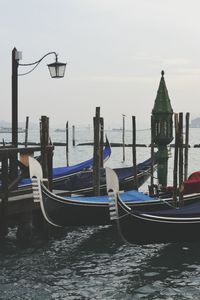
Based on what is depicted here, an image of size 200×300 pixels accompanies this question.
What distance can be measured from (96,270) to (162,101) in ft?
19.5

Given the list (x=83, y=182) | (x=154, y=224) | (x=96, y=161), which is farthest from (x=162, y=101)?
(x=154, y=224)

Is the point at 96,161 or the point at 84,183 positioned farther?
the point at 84,183

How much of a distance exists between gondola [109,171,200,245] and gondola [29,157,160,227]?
101cm

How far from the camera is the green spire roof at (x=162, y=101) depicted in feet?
38.4

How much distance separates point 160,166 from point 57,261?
5.06 meters

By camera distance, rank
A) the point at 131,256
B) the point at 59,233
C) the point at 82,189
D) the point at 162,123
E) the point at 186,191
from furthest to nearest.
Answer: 1. the point at 162,123
2. the point at 82,189
3. the point at 186,191
4. the point at 59,233
5. the point at 131,256

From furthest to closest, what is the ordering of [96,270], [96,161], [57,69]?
1. [96,161]
2. [57,69]
3. [96,270]

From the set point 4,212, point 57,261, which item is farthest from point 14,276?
point 4,212

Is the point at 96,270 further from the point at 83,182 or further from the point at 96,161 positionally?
the point at 83,182

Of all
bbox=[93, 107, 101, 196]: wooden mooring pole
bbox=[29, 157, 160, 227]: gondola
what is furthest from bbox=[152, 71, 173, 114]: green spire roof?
bbox=[29, 157, 160, 227]: gondola

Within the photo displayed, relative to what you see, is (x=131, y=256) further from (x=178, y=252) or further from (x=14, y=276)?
(x=14, y=276)

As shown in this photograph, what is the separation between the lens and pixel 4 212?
306 inches

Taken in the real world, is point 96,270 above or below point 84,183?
below

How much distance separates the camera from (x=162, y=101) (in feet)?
38.8
